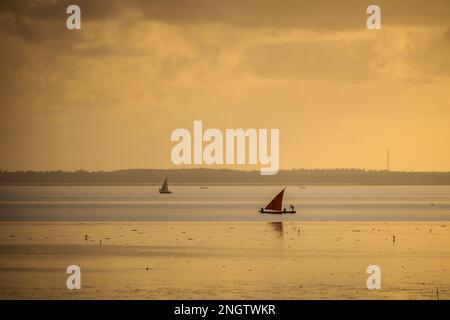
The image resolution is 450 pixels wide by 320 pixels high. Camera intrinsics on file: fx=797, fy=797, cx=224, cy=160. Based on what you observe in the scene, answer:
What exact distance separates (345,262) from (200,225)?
140 ft

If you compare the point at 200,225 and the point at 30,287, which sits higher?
the point at 200,225

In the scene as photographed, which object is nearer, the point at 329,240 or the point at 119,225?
the point at 329,240

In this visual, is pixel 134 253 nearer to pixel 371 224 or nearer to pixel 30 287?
pixel 30 287

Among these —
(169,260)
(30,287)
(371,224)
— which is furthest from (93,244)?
(371,224)

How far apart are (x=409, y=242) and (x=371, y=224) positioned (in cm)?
2782

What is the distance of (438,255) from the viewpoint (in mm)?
55188

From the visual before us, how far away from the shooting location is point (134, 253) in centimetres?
5688

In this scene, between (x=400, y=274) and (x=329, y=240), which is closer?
(x=400, y=274)
